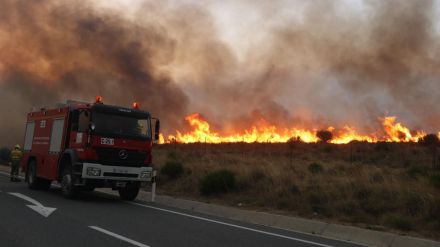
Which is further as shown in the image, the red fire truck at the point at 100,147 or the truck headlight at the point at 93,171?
the red fire truck at the point at 100,147

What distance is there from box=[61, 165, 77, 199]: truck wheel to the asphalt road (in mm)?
1419

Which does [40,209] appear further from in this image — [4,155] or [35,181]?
[4,155]

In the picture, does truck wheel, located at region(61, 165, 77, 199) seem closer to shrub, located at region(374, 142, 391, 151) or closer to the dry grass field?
the dry grass field

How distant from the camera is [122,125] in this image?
557 inches

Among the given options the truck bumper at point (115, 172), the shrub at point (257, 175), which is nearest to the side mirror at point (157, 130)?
the truck bumper at point (115, 172)

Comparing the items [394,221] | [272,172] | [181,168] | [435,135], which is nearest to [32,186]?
[181,168]

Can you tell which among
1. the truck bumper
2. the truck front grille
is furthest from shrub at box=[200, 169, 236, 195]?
the truck front grille

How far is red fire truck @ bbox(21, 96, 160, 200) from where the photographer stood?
530 inches

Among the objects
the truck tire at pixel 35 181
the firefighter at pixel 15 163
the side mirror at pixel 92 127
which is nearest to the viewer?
the side mirror at pixel 92 127

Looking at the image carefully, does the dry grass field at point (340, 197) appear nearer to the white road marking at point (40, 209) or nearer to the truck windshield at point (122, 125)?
the truck windshield at point (122, 125)

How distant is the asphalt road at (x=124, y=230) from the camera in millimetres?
7664

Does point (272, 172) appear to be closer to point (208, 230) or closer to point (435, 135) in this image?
point (208, 230)

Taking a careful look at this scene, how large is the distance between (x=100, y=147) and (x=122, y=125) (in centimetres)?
105

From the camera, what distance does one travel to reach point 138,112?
574 inches
